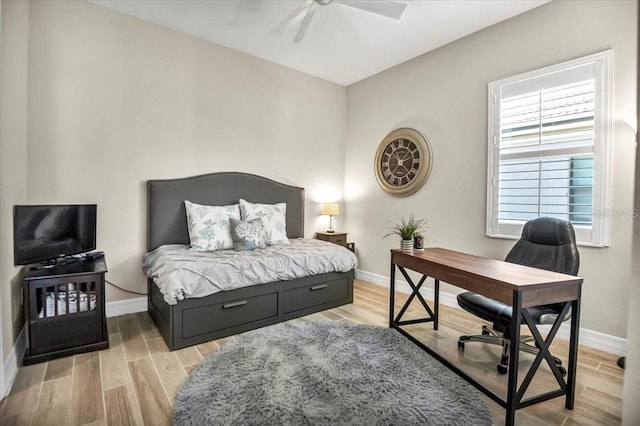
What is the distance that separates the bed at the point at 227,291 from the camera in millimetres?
2518

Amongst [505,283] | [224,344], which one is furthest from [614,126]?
[224,344]

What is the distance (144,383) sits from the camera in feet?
6.48

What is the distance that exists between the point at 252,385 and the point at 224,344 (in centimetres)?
68

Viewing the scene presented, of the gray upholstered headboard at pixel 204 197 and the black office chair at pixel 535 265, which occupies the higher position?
the gray upholstered headboard at pixel 204 197

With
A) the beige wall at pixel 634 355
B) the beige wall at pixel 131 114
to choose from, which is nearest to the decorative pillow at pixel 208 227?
the beige wall at pixel 131 114

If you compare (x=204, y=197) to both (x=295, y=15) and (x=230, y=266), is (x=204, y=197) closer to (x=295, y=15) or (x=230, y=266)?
(x=230, y=266)

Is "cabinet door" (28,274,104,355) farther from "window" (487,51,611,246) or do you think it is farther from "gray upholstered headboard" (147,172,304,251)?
"window" (487,51,611,246)

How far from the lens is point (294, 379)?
6.59 feet

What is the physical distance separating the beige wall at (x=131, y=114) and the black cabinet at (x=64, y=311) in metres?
0.81

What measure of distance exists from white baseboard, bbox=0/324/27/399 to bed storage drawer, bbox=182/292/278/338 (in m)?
0.99

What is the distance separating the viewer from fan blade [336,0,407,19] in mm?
2526

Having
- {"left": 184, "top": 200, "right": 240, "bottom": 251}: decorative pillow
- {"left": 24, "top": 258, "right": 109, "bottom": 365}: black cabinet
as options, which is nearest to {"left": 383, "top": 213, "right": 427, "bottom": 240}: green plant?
{"left": 184, "top": 200, "right": 240, "bottom": 251}: decorative pillow

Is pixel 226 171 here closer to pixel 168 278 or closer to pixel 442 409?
pixel 168 278

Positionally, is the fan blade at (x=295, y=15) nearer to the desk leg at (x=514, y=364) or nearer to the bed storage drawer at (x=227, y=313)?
the bed storage drawer at (x=227, y=313)
